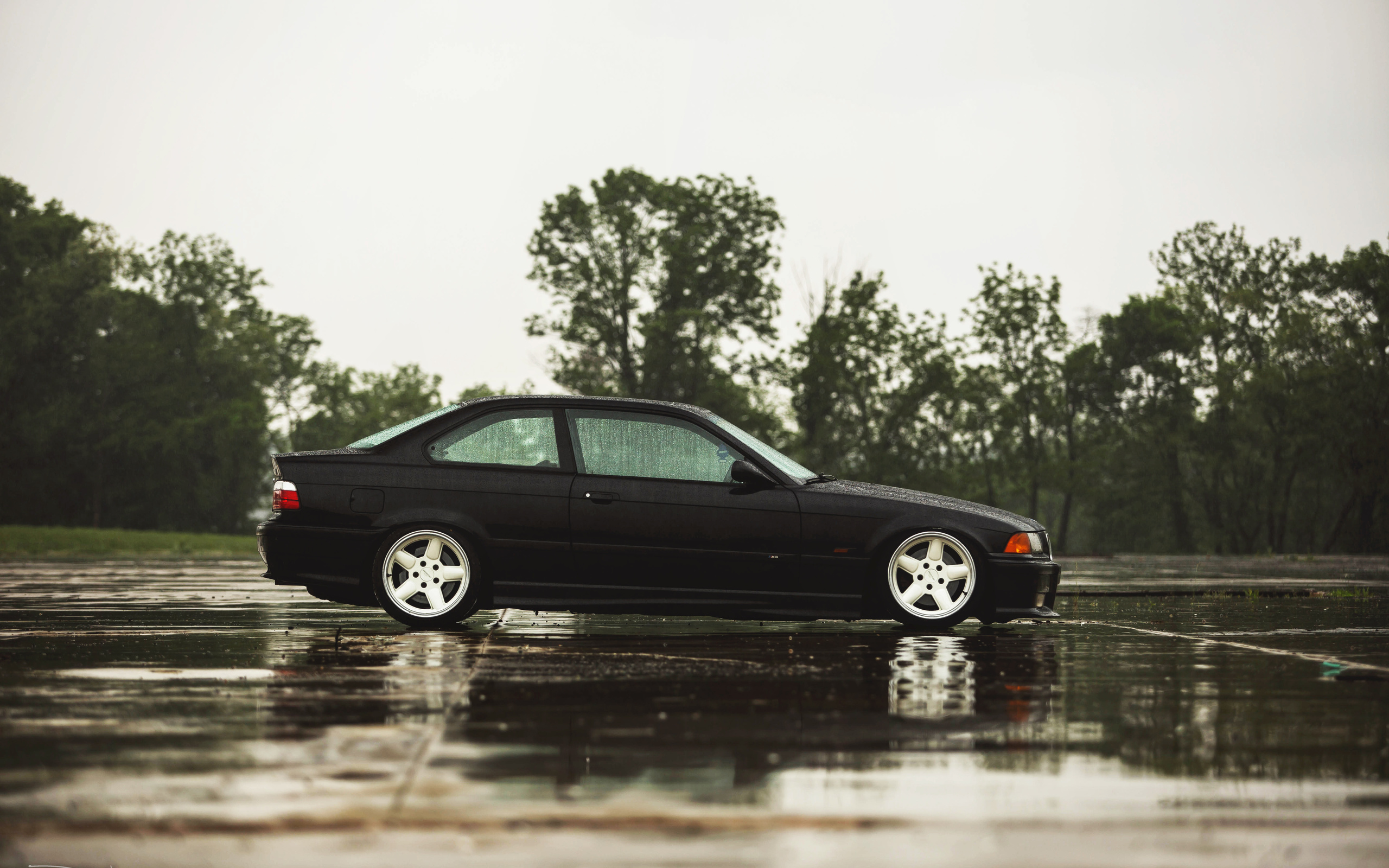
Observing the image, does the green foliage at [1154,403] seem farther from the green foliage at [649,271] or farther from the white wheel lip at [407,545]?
the white wheel lip at [407,545]

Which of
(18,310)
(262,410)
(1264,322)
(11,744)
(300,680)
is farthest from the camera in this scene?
(262,410)

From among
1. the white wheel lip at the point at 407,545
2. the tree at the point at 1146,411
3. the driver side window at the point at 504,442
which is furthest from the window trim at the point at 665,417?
the tree at the point at 1146,411

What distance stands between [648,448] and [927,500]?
1.82m

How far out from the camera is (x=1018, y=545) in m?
9.29

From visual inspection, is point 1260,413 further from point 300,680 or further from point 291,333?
point 300,680

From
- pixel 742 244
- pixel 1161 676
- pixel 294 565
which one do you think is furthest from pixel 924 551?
pixel 742 244

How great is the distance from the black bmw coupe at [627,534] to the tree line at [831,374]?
1634 inches

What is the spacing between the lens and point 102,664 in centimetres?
704

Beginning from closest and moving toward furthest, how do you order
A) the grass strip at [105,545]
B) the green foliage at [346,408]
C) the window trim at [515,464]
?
1. the window trim at [515,464]
2. the grass strip at [105,545]
3. the green foliage at [346,408]

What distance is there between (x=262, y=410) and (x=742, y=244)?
31848mm

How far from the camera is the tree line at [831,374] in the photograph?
53750 millimetres

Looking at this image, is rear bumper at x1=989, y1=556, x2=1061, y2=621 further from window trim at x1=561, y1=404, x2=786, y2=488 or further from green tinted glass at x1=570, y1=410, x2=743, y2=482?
green tinted glass at x1=570, y1=410, x2=743, y2=482

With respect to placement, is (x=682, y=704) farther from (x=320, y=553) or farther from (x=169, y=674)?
(x=320, y=553)

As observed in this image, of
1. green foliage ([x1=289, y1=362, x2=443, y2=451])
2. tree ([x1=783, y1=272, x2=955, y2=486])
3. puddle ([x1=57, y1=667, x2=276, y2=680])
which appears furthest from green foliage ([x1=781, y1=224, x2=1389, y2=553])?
puddle ([x1=57, y1=667, x2=276, y2=680])
